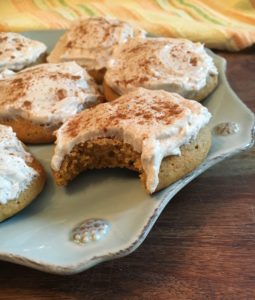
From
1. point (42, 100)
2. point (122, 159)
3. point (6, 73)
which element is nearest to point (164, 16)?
point (6, 73)

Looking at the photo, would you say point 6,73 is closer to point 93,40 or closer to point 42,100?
point 42,100

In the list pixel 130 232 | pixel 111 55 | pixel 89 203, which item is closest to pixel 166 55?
pixel 111 55

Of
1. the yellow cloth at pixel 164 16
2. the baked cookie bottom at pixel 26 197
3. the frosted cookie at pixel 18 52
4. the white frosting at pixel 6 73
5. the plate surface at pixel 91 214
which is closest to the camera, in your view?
the plate surface at pixel 91 214

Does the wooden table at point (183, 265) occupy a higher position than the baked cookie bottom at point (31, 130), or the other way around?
A: the baked cookie bottom at point (31, 130)

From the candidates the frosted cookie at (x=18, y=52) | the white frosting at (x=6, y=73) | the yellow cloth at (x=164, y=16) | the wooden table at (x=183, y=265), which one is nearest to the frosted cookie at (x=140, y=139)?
the wooden table at (x=183, y=265)

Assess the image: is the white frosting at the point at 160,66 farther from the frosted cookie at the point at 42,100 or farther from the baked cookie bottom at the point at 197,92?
the frosted cookie at the point at 42,100

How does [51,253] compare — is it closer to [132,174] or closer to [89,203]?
[89,203]
